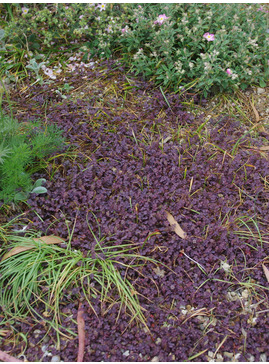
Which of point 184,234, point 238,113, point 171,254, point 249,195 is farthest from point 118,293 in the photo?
point 238,113

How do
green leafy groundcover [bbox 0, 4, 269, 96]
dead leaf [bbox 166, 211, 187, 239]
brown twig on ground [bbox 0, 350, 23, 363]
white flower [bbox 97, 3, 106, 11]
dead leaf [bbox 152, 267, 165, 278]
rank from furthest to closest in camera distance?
white flower [bbox 97, 3, 106, 11]
green leafy groundcover [bbox 0, 4, 269, 96]
dead leaf [bbox 166, 211, 187, 239]
dead leaf [bbox 152, 267, 165, 278]
brown twig on ground [bbox 0, 350, 23, 363]

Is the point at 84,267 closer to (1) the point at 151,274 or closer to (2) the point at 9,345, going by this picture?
(1) the point at 151,274

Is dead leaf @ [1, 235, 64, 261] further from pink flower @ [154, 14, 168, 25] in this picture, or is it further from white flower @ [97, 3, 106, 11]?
white flower @ [97, 3, 106, 11]

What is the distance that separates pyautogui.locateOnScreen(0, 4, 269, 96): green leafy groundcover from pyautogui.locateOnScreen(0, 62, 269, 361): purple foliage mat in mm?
353

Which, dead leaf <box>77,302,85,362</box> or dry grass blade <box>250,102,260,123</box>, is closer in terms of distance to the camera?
dead leaf <box>77,302,85,362</box>

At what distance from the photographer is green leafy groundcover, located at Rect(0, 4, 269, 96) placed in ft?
11.8

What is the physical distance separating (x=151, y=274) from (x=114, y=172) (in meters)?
1.02

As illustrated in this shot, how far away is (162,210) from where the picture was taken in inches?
111

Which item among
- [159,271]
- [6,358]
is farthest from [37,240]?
[159,271]

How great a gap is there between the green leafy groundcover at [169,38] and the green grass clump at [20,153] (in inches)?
52.4

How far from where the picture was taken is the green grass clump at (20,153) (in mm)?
2680

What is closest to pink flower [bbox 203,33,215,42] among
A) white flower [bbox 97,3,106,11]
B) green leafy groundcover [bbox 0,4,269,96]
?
green leafy groundcover [bbox 0,4,269,96]

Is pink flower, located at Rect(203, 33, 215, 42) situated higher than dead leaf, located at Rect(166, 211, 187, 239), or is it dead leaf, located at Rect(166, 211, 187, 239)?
pink flower, located at Rect(203, 33, 215, 42)

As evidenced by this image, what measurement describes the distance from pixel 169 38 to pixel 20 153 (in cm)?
207
